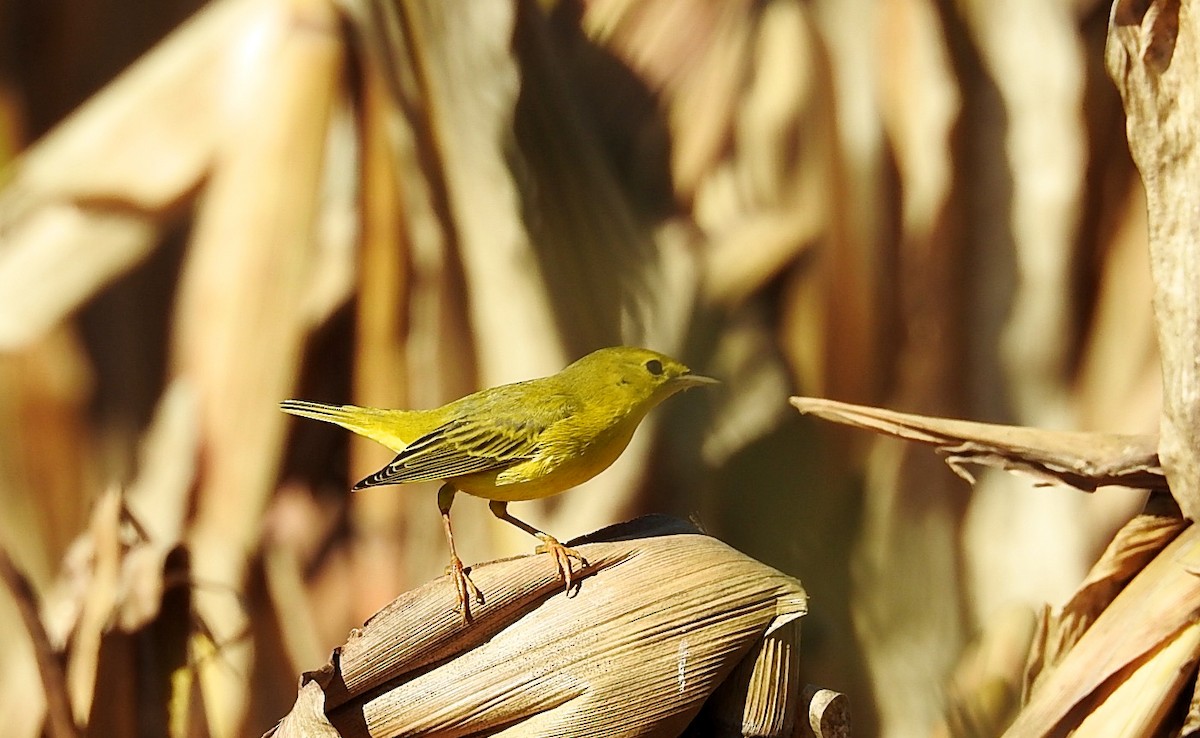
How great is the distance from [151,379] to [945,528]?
1.07 meters

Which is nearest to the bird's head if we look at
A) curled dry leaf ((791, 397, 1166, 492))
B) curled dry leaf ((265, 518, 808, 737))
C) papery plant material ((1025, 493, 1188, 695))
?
curled dry leaf ((791, 397, 1166, 492))

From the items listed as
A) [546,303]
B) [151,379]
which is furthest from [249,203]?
[546,303]

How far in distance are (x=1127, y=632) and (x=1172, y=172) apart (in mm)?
355

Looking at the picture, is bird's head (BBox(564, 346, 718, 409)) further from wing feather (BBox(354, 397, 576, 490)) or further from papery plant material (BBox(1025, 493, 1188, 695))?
papery plant material (BBox(1025, 493, 1188, 695))

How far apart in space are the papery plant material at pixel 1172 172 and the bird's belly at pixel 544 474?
435mm

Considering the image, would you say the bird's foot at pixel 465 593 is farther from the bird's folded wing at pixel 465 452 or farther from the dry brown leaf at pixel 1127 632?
the dry brown leaf at pixel 1127 632

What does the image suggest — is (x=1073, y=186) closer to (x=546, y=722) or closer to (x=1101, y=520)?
(x=1101, y=520)

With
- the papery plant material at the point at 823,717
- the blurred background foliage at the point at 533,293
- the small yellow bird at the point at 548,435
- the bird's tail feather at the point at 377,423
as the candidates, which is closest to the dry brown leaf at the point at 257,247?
the blurred background foliage at the point at 533,293

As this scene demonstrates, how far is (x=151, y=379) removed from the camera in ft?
4.67

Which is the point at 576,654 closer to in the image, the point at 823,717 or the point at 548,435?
the point at 823,717

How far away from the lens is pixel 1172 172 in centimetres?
91

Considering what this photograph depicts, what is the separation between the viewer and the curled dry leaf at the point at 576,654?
2.37 ft

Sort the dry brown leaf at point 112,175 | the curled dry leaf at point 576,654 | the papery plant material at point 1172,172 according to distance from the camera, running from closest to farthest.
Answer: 1. the curled dry leaf at point 576,654
2. the papery plant material at point 1172,172
3. the dry brown leaf at point 112,175

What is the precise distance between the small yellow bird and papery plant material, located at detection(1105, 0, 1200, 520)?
36cm
